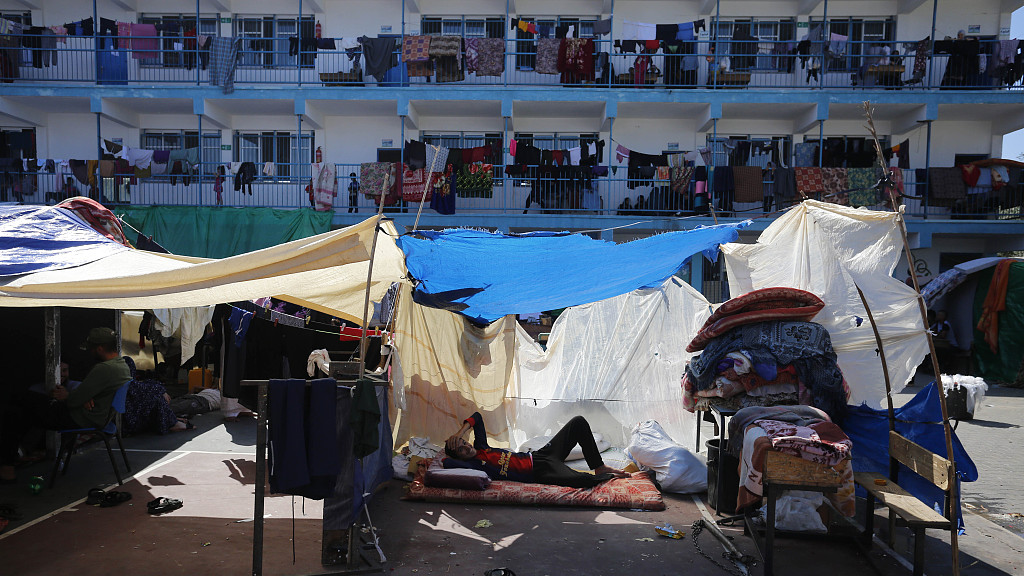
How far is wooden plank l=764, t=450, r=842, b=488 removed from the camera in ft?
14.3

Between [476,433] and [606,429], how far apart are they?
1.90m

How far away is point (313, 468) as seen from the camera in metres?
4.30

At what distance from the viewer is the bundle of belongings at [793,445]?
437 cm

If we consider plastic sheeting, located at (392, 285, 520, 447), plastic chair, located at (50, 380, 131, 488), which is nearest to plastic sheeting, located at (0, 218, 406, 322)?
plastic chair, located at (50, 380, 131, 488)

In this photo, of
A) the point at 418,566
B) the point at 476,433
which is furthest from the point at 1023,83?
the point at 418,566

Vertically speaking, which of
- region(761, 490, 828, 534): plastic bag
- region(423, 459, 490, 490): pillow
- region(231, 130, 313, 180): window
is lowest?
region(423, 459, 490, 490): pillow

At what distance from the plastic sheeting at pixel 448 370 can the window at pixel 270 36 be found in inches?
474

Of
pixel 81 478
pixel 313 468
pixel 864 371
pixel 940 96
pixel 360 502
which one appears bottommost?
pixel 81 478

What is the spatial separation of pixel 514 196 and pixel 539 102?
2.50m

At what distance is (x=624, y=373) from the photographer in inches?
323

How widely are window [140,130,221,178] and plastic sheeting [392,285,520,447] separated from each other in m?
12.2

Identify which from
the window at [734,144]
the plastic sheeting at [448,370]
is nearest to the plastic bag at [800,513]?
the plastic sheeting at [448,370]

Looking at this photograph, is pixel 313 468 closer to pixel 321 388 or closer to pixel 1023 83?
pixel 321 388

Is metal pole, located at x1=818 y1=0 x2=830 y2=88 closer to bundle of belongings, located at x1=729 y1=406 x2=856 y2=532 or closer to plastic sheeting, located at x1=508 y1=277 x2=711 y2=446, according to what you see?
plastic sheeting, located at x1=508 y1=277 x2=711 y2=446
